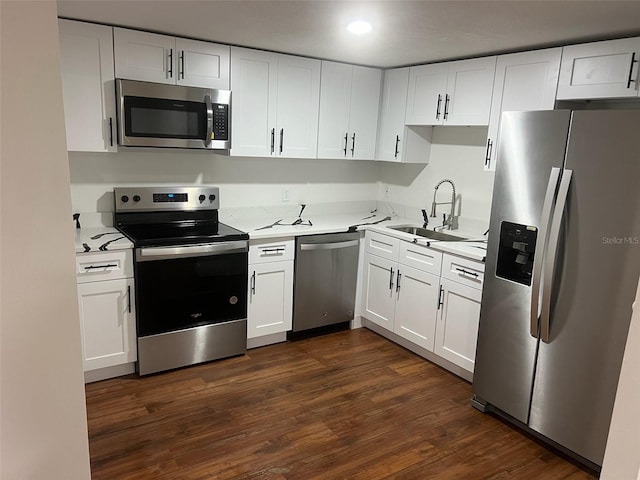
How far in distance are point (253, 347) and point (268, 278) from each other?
0.57 metres

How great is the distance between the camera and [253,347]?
3.75 meters

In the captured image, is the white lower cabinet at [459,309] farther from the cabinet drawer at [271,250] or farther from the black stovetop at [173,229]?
the black stovetop at [173,229]

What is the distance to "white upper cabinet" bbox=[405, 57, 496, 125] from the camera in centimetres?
338

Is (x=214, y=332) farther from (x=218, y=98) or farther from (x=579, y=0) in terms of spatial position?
(x=579, y=0)

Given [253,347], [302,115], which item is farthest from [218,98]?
[253,347]

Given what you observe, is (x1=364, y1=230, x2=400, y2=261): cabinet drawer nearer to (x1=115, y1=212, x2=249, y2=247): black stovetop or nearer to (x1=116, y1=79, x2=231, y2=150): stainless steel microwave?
(x1=115, y1=212, x2=249, y2=247): black stovetop

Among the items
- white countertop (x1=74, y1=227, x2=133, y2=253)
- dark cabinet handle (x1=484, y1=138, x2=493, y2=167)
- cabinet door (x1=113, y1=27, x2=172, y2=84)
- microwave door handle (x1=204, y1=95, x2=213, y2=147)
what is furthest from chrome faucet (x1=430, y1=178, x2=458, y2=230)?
white countertop (x1=74, y1=227, x2=133, y2=253)

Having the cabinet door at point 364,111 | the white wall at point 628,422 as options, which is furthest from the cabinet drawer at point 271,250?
the white wall at point 628,422

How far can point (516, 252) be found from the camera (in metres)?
2.66

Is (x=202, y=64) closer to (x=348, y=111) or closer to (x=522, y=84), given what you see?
(x=348, y=111)

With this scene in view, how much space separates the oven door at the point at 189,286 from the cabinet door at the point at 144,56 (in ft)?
3.74

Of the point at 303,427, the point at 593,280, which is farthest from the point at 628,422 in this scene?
the point at 303,427

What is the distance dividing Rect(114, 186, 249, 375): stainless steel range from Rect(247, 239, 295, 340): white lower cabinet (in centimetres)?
9

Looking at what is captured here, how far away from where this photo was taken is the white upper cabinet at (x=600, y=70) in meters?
2.57
